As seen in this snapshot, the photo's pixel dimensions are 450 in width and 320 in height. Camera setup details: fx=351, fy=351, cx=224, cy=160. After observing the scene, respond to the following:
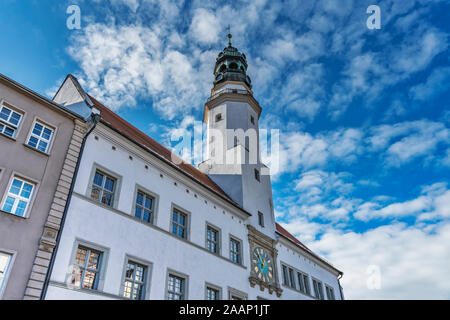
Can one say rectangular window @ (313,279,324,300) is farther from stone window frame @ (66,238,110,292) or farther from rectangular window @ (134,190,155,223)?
stone window frame @ (66,238,110,292)

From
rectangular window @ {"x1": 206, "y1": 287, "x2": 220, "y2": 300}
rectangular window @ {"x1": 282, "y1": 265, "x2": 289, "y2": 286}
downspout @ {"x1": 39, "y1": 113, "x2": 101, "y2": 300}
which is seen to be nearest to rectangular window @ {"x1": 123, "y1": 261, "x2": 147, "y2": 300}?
downspout @ {"x1": 39, "y1": 113, "x2": 101, "y2": 300}

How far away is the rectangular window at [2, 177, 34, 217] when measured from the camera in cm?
1298

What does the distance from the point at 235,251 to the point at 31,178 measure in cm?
1376

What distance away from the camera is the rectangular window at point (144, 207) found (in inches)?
701

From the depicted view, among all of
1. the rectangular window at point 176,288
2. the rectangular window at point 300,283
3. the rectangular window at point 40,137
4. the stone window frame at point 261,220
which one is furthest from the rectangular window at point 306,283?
the rectangular window at point 40,137

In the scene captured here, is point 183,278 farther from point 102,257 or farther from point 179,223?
point 102,257

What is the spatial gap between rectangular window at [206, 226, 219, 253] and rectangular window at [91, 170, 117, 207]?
695 cm

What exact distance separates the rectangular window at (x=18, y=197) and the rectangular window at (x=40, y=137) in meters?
1.77

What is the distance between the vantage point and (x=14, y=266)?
1209 centimetres

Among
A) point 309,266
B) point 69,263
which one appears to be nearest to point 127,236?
point 69,263

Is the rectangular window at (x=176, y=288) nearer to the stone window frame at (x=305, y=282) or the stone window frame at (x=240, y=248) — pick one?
the stone window frame at (x=240, y=248)

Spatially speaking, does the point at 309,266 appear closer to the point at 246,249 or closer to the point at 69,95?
the point at 246,249

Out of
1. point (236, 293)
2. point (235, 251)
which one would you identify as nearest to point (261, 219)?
point (235, 251)
